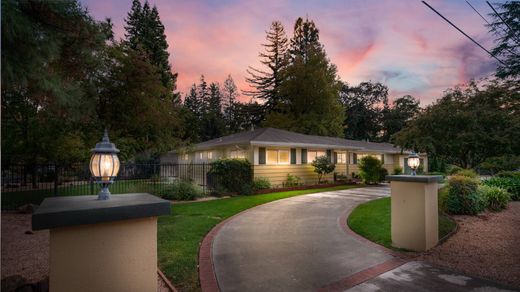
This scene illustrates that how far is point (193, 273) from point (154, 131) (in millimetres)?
12176

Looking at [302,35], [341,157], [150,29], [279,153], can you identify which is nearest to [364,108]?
[302,35]

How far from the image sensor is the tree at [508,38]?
11.2 m

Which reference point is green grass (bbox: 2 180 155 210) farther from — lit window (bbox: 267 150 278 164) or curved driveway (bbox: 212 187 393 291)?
curved driveway (bbox: 212 187 393 291)

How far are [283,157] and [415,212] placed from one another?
13.0m

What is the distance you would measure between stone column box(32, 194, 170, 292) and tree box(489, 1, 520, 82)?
579 inches

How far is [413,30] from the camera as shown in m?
9.98

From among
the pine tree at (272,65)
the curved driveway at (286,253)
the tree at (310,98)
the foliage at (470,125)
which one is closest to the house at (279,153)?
the foliage at (470,125)

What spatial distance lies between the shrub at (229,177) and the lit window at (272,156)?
→ 294 cm

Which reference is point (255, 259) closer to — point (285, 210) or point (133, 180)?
point (285, 210)

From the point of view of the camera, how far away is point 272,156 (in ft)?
59.2

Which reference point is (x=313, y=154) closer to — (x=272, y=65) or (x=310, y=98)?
(x=310, y=98)

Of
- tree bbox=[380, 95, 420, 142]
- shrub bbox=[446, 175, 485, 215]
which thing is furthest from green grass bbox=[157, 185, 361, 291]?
tree bbox=[380, 95, 420, 142]

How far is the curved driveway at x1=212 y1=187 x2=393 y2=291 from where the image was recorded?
4.34 m

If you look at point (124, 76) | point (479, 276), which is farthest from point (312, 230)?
point (124, 76)
